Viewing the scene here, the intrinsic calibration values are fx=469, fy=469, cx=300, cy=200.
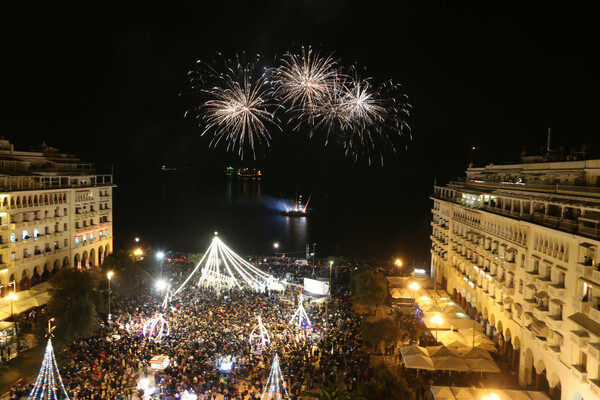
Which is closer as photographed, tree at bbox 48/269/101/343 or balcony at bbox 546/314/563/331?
balcony at bbox 546/314/563/331

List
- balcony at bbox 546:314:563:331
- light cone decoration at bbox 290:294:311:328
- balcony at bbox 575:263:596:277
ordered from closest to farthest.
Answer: balcony at bbox 575:263:596:277, balcony at bbox 546:314:563:331, light cone decoration at bbox 290:294:311:328

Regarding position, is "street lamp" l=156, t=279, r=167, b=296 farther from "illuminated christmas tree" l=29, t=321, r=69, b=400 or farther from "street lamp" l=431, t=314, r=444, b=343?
"street lamp" l=431, t=314, r=444, b=343

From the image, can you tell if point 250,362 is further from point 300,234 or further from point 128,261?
point 300,234

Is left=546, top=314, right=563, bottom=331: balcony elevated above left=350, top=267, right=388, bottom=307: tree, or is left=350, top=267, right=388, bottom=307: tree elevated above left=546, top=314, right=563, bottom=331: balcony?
left=546, top=314, right=563, bottom=331: balcony

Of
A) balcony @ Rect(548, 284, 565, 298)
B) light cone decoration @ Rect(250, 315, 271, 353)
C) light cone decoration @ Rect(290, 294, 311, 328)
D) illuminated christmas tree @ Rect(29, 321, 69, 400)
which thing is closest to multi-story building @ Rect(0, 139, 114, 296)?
illuminated christmas tree @ Rect(29, 321, 69, 400)

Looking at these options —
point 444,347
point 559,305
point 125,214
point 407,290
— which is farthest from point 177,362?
point 125,214

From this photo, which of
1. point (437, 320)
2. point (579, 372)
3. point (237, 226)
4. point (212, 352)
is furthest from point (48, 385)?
point (237, 226)

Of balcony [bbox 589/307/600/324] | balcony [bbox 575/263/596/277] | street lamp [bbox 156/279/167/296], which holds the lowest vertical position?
street lamp [bbox 156/279/167/296]

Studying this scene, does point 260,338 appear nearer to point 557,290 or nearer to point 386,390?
point 386,390

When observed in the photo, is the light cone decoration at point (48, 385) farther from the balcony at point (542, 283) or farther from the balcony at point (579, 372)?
the balcony at point (542, 283)
